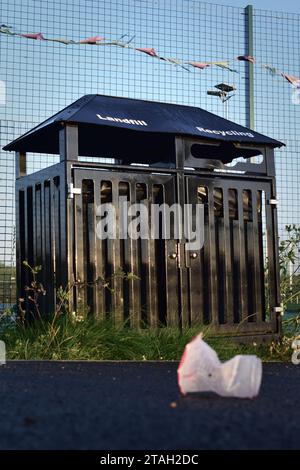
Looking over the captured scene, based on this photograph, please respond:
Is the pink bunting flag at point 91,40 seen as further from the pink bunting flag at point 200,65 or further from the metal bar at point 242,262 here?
the metal bar at point 242,262

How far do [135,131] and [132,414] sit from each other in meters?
3.52

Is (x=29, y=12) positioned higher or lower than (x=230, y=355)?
higher

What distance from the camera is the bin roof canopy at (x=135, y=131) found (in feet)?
17.3

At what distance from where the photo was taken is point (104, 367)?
4043 millimetres

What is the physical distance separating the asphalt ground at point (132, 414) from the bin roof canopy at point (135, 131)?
7.23ft

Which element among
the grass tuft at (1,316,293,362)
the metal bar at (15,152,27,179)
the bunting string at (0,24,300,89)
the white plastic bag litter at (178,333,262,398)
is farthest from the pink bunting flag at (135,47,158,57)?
the white plastic bag litter at (178,333,262,398)

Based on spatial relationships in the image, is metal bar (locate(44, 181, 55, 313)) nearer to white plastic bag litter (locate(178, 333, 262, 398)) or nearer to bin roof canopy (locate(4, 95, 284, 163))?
bin roof canopy (locate(4, 95, 284, 163))

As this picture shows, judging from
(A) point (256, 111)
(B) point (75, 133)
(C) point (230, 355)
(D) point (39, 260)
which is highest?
(A) point (256, 111)

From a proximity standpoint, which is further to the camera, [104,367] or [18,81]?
[18,81]

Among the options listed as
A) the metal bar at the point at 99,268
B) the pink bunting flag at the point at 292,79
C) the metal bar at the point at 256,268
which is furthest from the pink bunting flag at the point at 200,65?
the metal bar at the point at 99,268

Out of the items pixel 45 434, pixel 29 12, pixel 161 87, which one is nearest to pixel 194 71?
pixel 161 87
